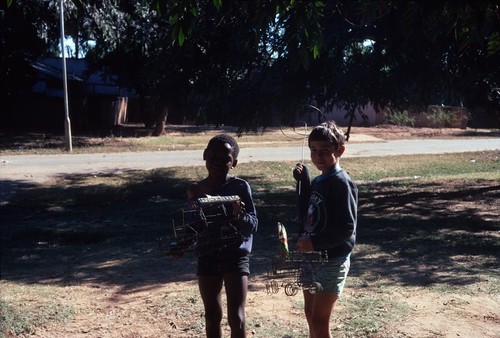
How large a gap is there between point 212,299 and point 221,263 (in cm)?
24

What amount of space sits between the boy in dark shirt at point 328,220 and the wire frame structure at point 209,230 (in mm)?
413

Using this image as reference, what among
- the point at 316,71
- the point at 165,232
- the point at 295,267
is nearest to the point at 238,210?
the point at 295,267

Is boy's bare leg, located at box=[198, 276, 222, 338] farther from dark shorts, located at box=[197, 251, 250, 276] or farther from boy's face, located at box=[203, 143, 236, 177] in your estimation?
boy's face, located at box=[203, 143, 236, 177]

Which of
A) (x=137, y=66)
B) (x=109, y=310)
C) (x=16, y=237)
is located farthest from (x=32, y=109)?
(x=109, y=310)

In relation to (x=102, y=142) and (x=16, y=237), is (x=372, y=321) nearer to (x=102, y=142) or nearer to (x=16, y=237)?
(x=16, y=237)

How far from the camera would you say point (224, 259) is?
393cm

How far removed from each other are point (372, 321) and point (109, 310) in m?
2.21

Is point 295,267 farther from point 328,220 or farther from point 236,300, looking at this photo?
point 236,300

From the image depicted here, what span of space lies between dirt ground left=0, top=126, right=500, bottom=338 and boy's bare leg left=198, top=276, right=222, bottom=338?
3.23ft

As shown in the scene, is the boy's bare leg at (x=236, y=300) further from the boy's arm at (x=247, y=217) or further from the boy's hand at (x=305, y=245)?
the boy's hand at (x=305, y=245)

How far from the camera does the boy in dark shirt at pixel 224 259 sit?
3.93 m

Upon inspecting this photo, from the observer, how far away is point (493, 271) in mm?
6941

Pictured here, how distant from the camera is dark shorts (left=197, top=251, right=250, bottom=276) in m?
3.93

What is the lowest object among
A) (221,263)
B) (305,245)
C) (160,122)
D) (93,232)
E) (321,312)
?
(93,232)
